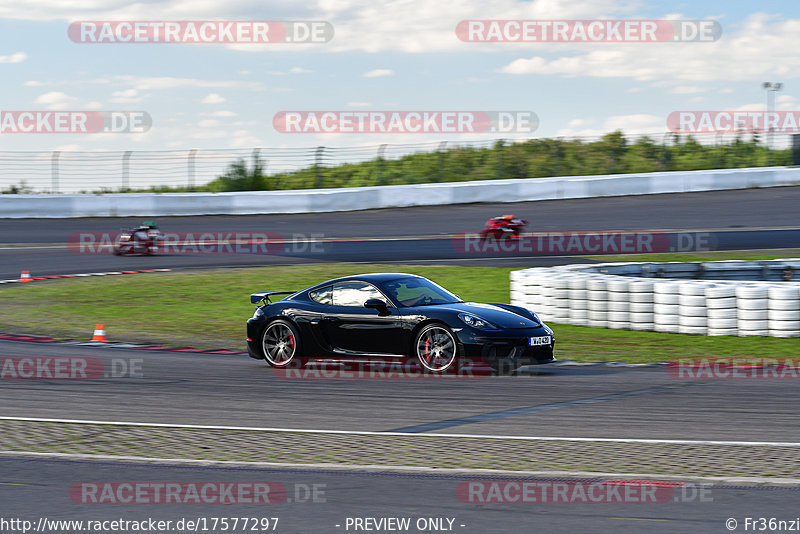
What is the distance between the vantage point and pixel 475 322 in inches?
434

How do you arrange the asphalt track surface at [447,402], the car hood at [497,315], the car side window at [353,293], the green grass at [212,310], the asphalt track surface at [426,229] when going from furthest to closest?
1. the asphalt track surface at [426,229]
2. the green grass at [212,310]
3. the car side window at [353,293]
4. the car hood at [497,315]
5. the asphalt track surface at [447,402]

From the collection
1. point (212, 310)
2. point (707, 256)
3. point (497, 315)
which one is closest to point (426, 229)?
point (707, 256)

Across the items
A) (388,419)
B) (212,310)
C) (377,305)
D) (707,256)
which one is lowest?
(388,419)

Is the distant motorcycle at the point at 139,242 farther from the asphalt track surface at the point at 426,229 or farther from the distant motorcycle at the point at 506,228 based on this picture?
the distant motorcycle at the point at 506,228

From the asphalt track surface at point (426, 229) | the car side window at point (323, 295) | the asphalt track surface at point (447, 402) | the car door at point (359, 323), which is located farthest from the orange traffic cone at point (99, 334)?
the asphalt track surface at point (426, 229)

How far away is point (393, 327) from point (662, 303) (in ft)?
15.2

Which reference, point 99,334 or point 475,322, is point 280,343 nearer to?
point 475,322

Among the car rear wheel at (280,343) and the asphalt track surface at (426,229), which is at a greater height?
the asphalt track surface at (426,229)

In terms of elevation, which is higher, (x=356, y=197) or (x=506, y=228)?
(x=356, y=197)

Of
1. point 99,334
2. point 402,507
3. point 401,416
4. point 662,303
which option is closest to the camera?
point 402,507

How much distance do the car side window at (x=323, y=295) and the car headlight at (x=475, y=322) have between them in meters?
1.70

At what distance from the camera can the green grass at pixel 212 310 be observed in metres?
13.1

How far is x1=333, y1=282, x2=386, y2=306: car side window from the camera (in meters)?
11.7

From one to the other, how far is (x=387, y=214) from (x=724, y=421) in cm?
2418
